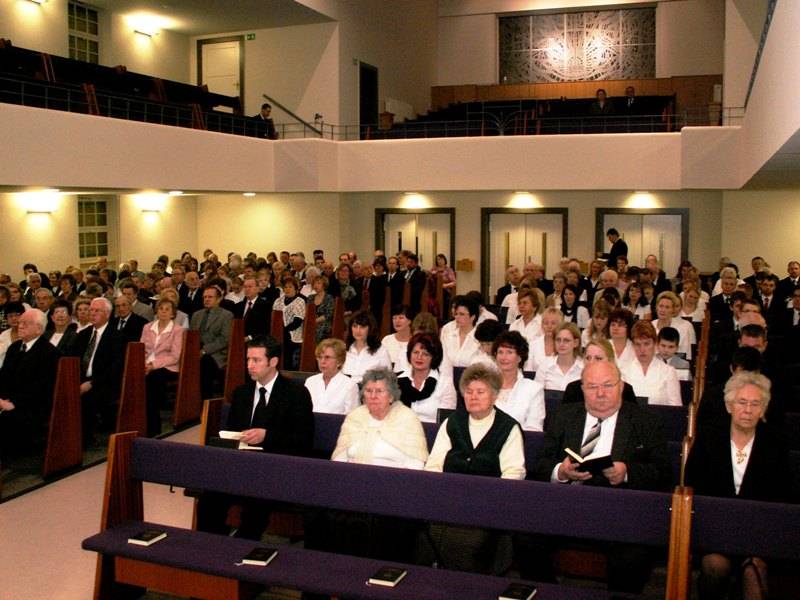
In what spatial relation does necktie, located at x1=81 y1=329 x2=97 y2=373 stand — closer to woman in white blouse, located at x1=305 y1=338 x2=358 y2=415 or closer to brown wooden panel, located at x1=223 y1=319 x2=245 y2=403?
brown wooden panel, located at x1=223 y1=319 x2=245 y2=403

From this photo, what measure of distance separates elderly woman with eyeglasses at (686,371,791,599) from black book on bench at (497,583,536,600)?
42.9 inches

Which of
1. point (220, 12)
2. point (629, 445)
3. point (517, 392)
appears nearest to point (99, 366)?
point (517, 392)

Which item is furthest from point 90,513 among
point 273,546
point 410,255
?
point 410,255

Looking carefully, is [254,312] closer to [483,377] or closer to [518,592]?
[483,377]

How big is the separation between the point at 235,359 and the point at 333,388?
122 inches

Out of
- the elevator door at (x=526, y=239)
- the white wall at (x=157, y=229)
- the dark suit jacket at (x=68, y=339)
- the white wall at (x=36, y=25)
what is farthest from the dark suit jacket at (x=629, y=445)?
the white wall at (x=157, y=229)

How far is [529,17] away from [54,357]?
1765 centimetres

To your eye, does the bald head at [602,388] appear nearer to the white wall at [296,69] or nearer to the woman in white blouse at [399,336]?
the woman in white blouse at [399,336]

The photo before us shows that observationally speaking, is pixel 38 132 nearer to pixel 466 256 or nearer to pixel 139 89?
pixel 139 89

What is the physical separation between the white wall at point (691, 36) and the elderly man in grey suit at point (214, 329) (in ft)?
49.6

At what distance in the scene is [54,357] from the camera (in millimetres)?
7414

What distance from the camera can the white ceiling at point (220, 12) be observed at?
1717 cm

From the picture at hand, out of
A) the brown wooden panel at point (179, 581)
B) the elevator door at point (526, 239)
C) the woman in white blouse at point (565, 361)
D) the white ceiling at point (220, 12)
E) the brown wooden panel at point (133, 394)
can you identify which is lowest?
the brown wooden panel at point (179, 581)

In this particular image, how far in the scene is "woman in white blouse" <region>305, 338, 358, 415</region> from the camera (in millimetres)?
6172
